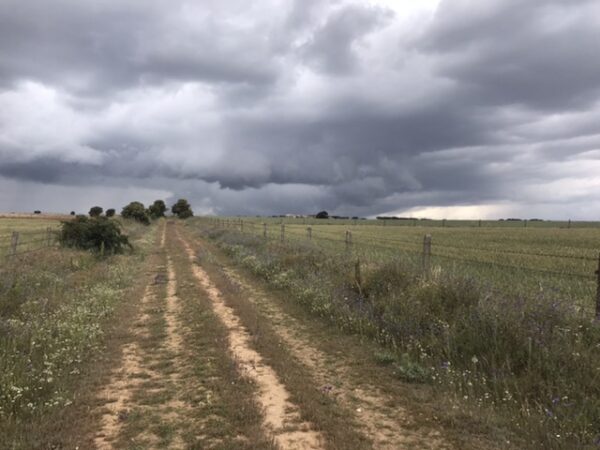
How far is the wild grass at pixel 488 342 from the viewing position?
16.3ft

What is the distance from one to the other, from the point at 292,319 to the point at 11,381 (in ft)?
18.9

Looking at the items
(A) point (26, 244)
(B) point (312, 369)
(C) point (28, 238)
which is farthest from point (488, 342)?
(C) point (28, 238)

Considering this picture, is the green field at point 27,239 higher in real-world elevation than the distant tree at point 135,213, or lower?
lower

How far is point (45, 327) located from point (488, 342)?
7.37 m

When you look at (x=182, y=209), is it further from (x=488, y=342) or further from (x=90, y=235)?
(x=488, y=342)

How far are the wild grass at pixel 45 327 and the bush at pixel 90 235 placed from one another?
543 centimetres

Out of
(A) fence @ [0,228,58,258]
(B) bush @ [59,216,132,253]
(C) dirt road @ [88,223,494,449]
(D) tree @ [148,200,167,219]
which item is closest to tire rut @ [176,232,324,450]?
(C) dirt road @ [88,223,494,449]

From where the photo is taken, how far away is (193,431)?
4.84 meters

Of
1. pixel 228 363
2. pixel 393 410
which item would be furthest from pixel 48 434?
pixel 393 410

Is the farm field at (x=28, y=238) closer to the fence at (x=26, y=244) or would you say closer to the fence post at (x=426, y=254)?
the fence at (x=26, y=244)

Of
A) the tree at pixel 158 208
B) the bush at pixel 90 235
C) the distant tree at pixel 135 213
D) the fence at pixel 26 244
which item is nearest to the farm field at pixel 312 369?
the fence at pixel 26 244

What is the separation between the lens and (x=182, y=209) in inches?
5453

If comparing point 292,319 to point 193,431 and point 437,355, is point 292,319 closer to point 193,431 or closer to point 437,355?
point 437,355

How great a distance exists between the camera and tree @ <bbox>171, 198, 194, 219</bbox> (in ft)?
449
